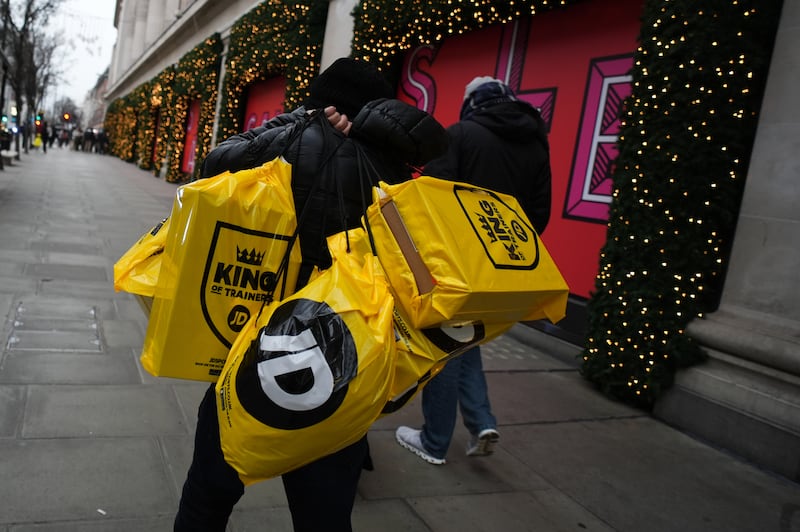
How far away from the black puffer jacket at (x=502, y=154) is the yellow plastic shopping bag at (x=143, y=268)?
5.37 feet

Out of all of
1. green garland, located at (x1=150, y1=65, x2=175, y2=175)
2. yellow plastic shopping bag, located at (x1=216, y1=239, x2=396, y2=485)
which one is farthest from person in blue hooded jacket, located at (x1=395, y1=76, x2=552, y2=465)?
green garland, located at (x1=150, y1=65, x2=175, y2=175)

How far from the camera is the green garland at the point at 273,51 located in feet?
37.4

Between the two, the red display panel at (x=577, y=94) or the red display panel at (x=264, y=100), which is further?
the red display panel at (x=264, y=100)

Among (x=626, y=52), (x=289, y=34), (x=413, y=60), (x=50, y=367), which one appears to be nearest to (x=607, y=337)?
(x=626, y=52)

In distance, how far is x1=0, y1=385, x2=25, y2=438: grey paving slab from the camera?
2.95 m

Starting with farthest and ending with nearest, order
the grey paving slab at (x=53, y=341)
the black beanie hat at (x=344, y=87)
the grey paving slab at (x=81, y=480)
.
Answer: the grey paving slab at (x=53, y=341), the grey paving slab at (x=81, y=480), the black beanie hat at (x=344, y=87)

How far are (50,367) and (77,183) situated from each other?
15002 mm

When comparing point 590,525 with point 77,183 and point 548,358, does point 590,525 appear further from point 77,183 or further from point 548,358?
point 77,183

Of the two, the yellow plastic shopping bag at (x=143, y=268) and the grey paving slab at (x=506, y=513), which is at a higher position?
the yellow plastic shopping bag at (x=143, y=268)

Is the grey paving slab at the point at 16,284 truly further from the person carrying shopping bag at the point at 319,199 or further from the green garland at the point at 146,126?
the green garland at the point at 146,126

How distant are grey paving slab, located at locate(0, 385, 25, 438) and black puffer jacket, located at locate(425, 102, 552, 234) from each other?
2376 millimetres

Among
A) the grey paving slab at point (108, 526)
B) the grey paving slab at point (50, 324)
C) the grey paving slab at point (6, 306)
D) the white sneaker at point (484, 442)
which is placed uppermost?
the white sneaker at point (484, 442)

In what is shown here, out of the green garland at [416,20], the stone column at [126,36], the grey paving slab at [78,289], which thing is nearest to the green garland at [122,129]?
the stone column at [126,36]

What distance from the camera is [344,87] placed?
5.94ft
